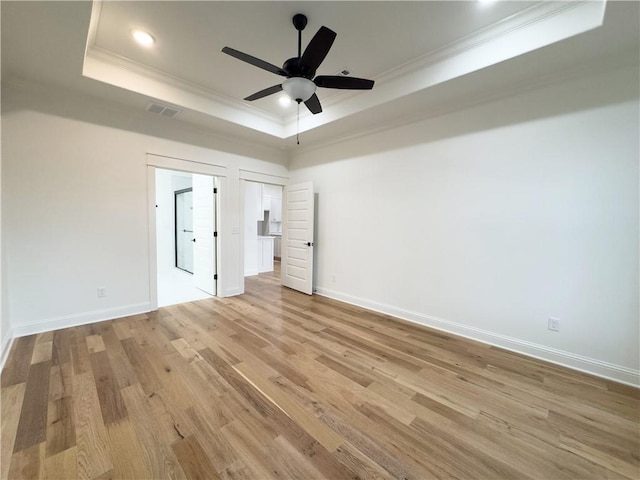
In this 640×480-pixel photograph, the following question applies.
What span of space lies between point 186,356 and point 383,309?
8.98ft

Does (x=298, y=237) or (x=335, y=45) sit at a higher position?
(x=335, y=45)

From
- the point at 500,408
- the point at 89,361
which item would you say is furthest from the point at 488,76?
the point at 89,361

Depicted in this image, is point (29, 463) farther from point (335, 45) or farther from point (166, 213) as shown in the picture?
point (166, 213)

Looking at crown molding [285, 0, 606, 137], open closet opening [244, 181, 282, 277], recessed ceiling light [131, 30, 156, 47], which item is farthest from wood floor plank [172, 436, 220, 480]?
open closet opening [244, 181, 282, 277]

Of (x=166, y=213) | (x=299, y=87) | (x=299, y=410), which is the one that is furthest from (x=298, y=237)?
(x=166, y=213)

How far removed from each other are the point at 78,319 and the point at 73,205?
144 centimetres

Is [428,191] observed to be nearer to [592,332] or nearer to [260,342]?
[592,332]

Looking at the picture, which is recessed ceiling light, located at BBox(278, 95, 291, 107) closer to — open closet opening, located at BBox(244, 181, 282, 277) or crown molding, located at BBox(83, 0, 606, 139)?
crown molding, located at BBox(83, 0, 606, 139)

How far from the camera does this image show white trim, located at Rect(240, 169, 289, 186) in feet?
15.8

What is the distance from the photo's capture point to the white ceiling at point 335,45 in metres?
2.12

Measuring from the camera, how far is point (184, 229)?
23.3 ft

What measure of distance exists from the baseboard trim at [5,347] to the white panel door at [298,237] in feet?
12.2

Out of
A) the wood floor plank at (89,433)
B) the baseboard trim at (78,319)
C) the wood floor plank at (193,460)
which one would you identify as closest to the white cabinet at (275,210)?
the baseboard trim at (78,319)

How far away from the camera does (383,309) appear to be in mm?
4000
